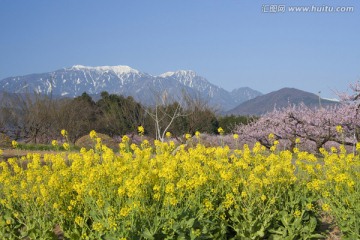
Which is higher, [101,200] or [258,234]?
[101,200]

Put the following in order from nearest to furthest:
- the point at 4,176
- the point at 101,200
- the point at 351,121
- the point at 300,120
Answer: the point at 101,200 < the point at 4,176 < the point at 351,121 < the point at 300,120

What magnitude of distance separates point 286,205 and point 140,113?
30907 mm

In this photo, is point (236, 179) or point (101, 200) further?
point (236, 179)

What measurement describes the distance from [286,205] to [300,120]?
1580 cm

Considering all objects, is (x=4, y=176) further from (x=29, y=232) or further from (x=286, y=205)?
(x=286, y=205)

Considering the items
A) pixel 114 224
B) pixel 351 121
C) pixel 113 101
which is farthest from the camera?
pixel 113 101

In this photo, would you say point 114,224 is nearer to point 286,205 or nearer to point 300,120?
point 286,205

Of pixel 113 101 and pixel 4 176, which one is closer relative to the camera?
pixel 4 176

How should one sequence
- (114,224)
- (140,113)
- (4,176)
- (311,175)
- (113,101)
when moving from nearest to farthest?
(114,224)
(4,176)
(311,175)
(140,113)
(113,101)

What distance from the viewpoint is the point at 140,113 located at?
37125 mm

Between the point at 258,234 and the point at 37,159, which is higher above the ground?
the point at 37,159

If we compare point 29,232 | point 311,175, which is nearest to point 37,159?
point 29,232

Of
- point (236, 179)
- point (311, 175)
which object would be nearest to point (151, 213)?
point (236, 179)

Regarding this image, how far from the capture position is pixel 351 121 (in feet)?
65.9
